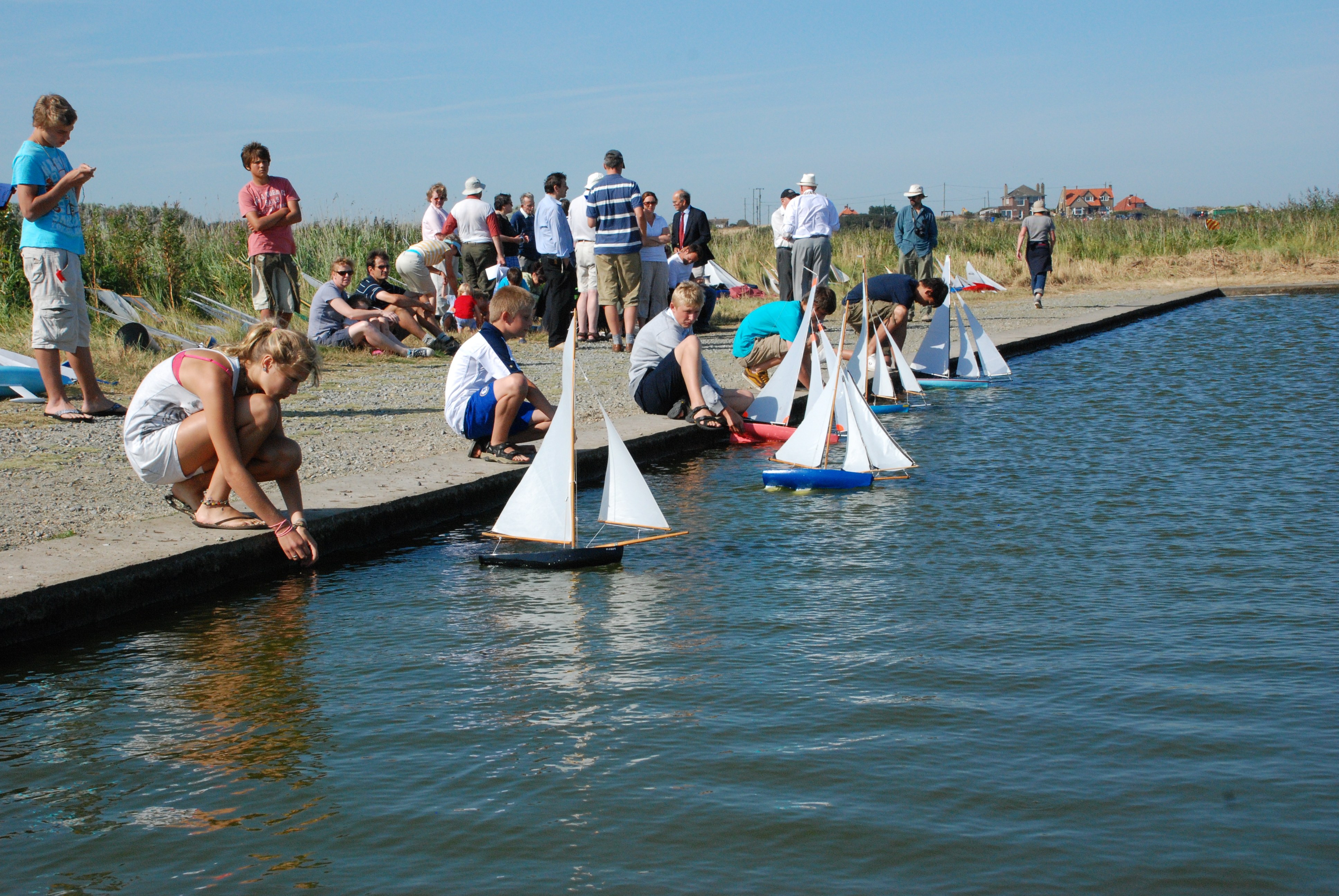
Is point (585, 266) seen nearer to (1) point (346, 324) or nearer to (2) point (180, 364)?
(1) point (346, 324)

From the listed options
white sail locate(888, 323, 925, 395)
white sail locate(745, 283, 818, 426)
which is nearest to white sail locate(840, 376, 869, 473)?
white sail locate(745, 283, 818, 426)

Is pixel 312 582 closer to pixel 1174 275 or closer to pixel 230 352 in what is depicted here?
pixel 230 352

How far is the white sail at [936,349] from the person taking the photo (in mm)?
12695

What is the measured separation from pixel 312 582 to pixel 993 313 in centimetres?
1683

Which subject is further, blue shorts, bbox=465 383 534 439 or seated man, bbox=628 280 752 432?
seated man, bbox=628 280 752 432

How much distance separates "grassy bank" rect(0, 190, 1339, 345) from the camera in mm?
15305

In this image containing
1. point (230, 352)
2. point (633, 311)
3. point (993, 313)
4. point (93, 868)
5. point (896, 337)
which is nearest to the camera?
point (93, 868)

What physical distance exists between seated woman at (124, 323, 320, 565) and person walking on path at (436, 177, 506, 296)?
8662mm

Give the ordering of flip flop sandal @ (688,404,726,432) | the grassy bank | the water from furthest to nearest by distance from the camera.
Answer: the grassy bank < flip flop sandal @ (688,404,726,432) < the water

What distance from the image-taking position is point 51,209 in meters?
7.77

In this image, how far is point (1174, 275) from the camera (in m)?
29.2

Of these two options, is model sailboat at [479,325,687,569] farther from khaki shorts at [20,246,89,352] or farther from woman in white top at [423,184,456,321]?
woman in white top at [423,184,456,321]

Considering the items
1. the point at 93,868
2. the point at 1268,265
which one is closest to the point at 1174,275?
the point at 1268,265

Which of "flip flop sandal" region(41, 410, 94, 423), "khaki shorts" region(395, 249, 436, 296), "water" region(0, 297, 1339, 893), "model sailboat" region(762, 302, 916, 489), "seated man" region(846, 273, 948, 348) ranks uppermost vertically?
"khaki shorts" region(395, 249, 436, 296)
